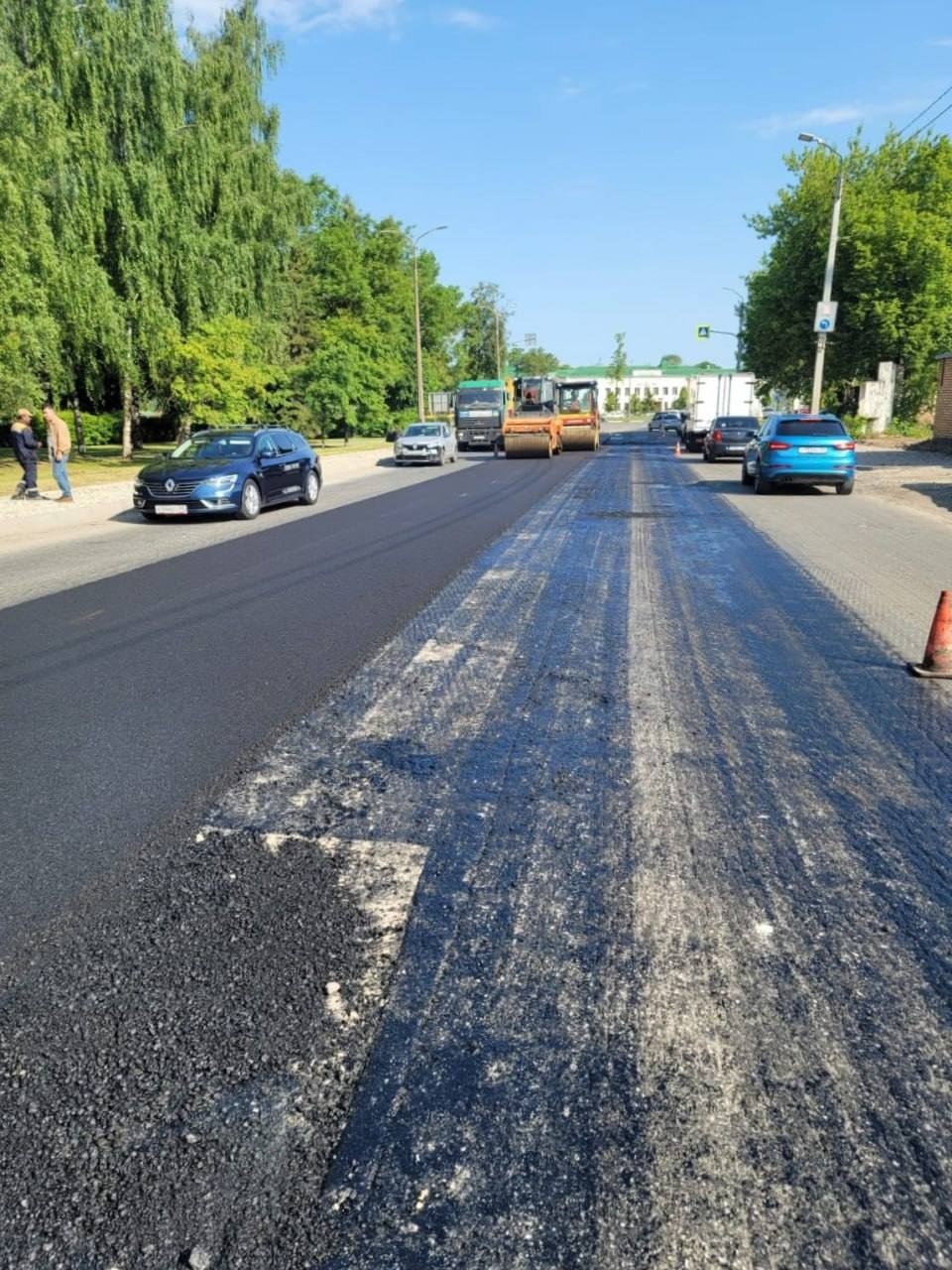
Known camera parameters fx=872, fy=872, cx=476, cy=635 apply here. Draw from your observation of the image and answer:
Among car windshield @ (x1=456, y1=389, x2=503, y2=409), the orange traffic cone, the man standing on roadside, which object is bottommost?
the orange traffic cone

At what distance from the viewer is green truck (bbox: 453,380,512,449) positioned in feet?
130

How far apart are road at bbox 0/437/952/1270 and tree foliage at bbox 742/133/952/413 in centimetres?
4052

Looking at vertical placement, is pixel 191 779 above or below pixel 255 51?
below

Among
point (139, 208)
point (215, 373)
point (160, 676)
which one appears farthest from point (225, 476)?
point (139, 208)

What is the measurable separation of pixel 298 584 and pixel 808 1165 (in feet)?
25.6

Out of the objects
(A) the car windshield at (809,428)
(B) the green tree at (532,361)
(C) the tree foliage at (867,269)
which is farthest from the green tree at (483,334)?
(A) the car windshield at (809,428)

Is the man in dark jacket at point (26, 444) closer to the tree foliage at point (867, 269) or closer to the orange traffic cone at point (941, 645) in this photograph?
the orange traffic cone at point (941, 645)

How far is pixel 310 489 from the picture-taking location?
58.0ft

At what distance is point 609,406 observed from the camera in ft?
461

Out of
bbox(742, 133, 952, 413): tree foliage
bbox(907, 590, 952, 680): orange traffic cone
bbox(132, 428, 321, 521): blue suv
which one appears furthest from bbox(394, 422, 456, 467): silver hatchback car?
bbox(907, 590, 952, 680): orange traffic cone

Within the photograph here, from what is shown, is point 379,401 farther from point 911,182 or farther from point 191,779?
point 191,779

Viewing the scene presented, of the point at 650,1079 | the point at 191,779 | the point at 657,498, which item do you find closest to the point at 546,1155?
the point at 650,1079

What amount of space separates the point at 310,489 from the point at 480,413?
23.5 meters

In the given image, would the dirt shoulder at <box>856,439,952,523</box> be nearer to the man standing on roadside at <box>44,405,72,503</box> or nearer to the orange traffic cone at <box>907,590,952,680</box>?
the orange traffic cone at <box>907,590,952,680</box>
